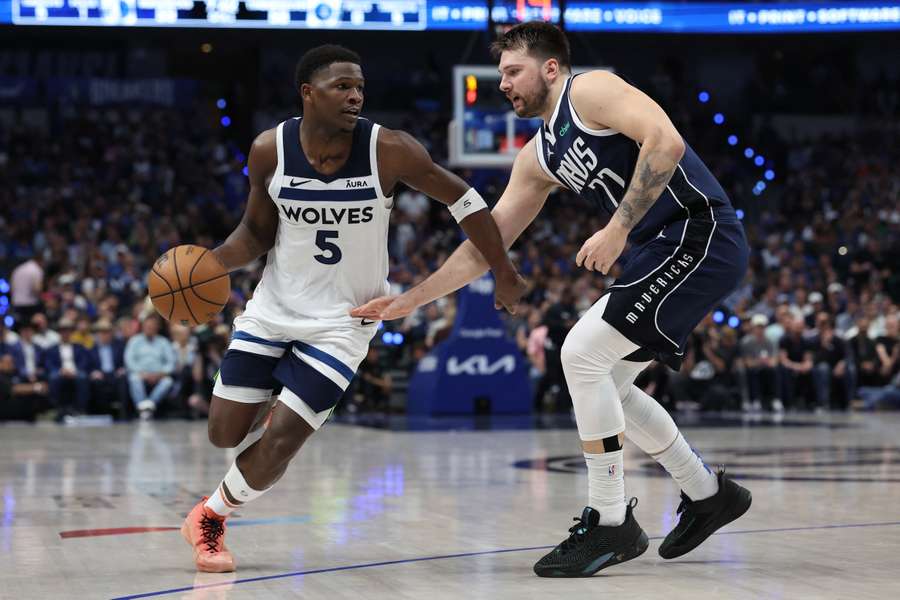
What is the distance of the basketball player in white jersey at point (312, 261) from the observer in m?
5.36

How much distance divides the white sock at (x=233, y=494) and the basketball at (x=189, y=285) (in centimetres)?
65

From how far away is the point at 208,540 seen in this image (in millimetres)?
5312

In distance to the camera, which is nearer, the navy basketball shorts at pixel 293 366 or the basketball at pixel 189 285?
the navy basketball shorts at pixel 293 366

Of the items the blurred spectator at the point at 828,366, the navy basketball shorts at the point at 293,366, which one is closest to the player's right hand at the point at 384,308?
the navy basketball shorts at the point at 293,366

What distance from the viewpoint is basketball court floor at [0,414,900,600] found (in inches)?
192

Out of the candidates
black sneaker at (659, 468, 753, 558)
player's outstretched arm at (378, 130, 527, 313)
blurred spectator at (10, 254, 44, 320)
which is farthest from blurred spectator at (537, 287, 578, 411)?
player's outstretched arm at (378, 130, 527, 313)

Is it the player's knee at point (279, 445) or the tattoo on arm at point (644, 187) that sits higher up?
the tattoo on arm at point (644, 187)

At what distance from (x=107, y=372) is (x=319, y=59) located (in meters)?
11.4

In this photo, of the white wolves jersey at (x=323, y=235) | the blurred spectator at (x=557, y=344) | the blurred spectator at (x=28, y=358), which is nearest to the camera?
the white wolves jersey at (x=323, y=235)

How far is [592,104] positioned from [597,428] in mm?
1245

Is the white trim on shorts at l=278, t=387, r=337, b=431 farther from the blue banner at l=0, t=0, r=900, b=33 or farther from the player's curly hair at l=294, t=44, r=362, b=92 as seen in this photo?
the blue banner at l=0, t=0, r=900, b=33

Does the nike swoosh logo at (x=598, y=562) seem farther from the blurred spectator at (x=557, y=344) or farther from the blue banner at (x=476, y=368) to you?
the blurred spectator at (x=557, y=344)

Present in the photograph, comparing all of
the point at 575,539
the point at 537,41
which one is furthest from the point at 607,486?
the point at 537,41

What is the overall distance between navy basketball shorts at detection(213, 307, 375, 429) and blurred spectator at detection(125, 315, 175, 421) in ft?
34.6
